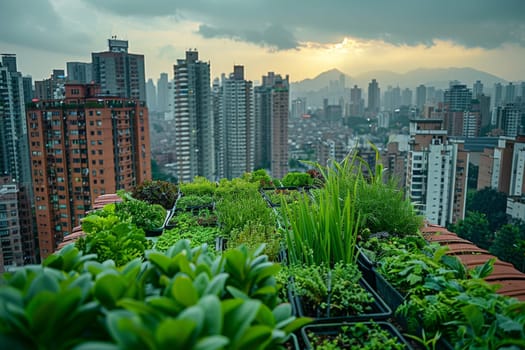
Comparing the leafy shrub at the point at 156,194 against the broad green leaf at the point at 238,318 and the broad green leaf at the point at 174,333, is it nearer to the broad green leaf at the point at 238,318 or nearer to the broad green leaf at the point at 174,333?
the broad green leaf at the point at 238,318

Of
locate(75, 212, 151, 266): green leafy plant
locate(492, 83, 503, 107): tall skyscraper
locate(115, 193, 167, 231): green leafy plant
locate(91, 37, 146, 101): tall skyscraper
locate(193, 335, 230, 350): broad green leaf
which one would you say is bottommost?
locate(115, 193, 167, 231): green leafy plant

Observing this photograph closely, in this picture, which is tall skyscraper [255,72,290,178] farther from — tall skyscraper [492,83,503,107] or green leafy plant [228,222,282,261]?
green leafy plant [228,222,282,261]

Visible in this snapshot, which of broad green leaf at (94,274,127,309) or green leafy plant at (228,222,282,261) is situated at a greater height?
broad green leaf at (94,274,127,309)

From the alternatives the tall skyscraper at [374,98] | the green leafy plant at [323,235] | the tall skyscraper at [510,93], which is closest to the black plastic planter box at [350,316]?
the green leafy plant at [323,235]

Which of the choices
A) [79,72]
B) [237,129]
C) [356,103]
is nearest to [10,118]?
[79,72]

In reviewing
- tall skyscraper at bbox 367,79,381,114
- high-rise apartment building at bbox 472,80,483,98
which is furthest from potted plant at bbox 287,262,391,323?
tall skyscraper at bbox 367,79,381,114
